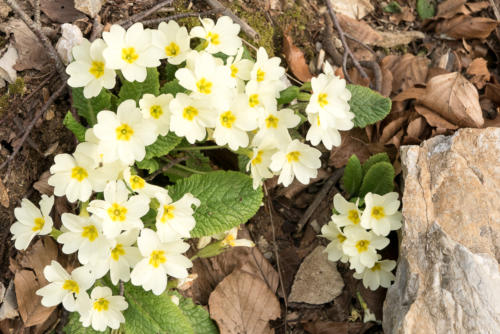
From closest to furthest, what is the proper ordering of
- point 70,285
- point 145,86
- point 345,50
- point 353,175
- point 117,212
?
point 117,212
point 70,285
point 145,86
point 353,175
point 345,50

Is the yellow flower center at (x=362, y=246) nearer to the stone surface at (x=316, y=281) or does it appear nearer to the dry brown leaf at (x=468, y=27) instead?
the stone surface at (x=316, y=281)

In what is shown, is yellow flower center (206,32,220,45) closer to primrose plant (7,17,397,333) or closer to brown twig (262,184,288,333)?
primrose plant (7,17,397,333)

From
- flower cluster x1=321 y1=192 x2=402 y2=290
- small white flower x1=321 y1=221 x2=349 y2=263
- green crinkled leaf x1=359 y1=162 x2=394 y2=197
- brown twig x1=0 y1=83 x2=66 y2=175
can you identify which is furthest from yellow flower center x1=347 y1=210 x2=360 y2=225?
brown twig x1=0 y1=83 x2=66 y2=175

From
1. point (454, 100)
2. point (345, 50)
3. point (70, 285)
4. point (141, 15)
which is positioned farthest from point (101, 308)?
point (454, 100)

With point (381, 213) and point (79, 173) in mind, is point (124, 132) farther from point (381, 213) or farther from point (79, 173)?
point (381, 213)

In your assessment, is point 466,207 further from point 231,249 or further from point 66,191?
point 66,191

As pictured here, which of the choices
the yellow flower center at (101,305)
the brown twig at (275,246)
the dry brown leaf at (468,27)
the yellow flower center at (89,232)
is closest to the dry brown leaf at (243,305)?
the brown twig at (275,246)
